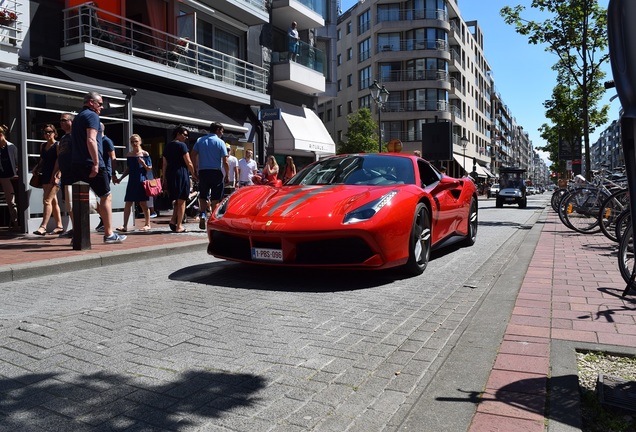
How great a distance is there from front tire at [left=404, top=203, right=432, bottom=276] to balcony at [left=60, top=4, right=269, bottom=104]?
11.1 metres

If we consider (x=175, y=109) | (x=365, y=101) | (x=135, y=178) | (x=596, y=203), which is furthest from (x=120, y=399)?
(x=365, y=101)

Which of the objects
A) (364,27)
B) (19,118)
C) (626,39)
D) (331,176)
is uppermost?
(364,27)

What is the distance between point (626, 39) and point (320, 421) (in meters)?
1.86

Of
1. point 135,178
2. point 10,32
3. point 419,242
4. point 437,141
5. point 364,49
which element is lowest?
point 419,242

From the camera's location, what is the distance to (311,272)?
5512 mm

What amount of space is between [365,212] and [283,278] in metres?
1.09

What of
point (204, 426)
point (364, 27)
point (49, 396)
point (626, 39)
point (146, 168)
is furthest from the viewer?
point (364, 27)

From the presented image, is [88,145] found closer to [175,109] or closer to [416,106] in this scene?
[175,109]

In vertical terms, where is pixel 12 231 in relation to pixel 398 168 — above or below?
below

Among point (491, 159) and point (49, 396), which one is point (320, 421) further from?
point (491, 159)

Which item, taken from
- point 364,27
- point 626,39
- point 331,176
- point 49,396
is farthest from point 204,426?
point 364,27

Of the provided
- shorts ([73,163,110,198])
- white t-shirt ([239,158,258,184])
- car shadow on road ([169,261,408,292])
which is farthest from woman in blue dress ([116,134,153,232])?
white t-shirt ([239,158,258,184])

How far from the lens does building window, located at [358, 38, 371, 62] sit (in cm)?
5409

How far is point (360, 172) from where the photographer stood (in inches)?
231
